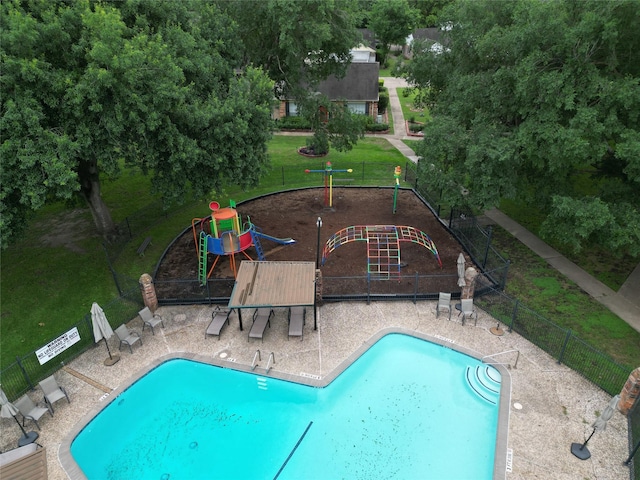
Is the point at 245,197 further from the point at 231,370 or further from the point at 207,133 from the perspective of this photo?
the point at 231,370

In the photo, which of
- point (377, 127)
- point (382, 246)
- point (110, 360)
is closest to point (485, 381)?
point (382, 246)

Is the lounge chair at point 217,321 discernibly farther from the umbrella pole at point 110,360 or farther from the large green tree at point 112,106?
the large green tree at point 112,106

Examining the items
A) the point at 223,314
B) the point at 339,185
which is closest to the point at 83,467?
the point at 223,314

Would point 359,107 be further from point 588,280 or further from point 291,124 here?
point 588,280

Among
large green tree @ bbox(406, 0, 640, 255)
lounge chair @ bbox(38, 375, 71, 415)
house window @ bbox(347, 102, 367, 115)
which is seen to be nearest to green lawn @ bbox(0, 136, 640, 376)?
large green tree @ bbox(406, 0, 640, 255)

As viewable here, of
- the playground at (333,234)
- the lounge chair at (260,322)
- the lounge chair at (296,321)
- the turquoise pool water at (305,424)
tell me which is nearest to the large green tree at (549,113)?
the playground at (333,234)

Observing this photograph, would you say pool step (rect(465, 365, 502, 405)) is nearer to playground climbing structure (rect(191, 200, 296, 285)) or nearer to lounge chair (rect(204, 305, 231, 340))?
lounge chair (rect(204, 305, 231, 340))
